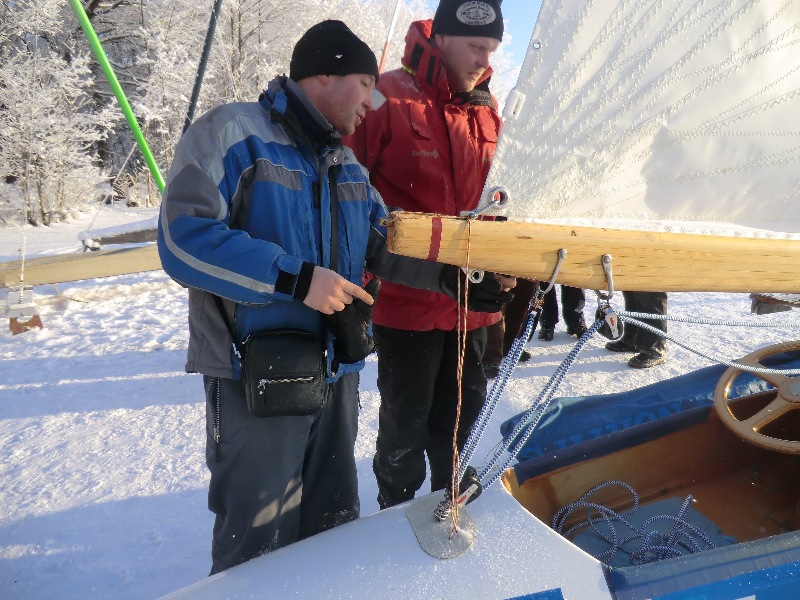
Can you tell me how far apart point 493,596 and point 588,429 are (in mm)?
1576

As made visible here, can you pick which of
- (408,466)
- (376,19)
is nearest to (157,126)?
(376,19)

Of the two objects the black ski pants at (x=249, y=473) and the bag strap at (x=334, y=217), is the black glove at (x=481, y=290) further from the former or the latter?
the black ski pants at (x=249, y=473)

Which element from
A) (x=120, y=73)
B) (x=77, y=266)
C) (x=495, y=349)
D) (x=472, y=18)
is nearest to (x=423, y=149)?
(x=472, y=18)

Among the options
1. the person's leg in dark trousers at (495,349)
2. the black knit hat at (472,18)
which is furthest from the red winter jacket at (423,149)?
the person's leg in dark trousers at (495,349)

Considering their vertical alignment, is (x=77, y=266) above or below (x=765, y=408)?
below

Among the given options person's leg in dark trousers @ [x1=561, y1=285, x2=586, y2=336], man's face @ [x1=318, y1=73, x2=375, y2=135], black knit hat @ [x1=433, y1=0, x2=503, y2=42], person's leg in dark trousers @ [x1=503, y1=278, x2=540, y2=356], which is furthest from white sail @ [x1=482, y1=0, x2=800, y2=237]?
person's leg in dark trousers @ [x1=561, y1=285, x2=586, y2=336]

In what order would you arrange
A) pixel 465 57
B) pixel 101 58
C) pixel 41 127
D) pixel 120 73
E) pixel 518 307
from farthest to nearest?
pixel 120 73 < pixel 41 127 < pixel 101 58 < pixel 518 307 < pixel 465 57

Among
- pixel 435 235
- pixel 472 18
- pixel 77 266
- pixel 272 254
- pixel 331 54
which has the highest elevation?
pixel 472 18

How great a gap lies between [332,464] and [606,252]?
3.40 feet

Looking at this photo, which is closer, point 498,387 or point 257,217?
point 498,387

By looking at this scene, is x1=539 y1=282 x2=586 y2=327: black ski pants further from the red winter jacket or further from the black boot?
the red winter jacket

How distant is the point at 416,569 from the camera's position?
3.89 ft

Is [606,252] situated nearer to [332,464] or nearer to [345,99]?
[345,99]

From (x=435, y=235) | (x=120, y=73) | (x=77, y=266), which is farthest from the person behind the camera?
(x=120, y=73)
